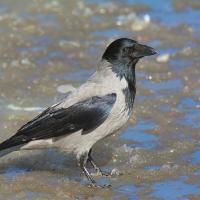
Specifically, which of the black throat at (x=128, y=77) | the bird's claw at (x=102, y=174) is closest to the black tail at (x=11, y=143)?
the bird's claw at (x=102, y=174)

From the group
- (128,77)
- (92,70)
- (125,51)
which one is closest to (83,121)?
(128,77)

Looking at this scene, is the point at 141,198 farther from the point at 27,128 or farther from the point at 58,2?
the point at 58,2

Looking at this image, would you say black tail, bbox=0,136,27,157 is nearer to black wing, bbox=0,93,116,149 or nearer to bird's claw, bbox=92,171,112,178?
black wing, bbox=0,93,116,149

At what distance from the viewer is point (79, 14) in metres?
13.6

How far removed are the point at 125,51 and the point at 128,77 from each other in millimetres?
273

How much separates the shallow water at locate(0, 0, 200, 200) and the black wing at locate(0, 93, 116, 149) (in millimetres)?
399

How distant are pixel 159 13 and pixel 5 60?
3330 millimetres

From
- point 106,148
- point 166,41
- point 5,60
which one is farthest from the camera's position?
point 166,41

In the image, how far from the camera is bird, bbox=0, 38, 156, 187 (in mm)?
7477

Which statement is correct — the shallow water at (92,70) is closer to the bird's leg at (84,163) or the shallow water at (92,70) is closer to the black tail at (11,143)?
the bird's leg at (84,163)

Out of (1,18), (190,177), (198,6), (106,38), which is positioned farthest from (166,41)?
(190,177)

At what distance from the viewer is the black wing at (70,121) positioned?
746 cm

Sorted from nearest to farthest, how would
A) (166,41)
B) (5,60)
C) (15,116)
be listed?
(15,116)
(5,60)
(166,41)

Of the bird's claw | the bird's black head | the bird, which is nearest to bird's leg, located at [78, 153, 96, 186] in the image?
the bird
